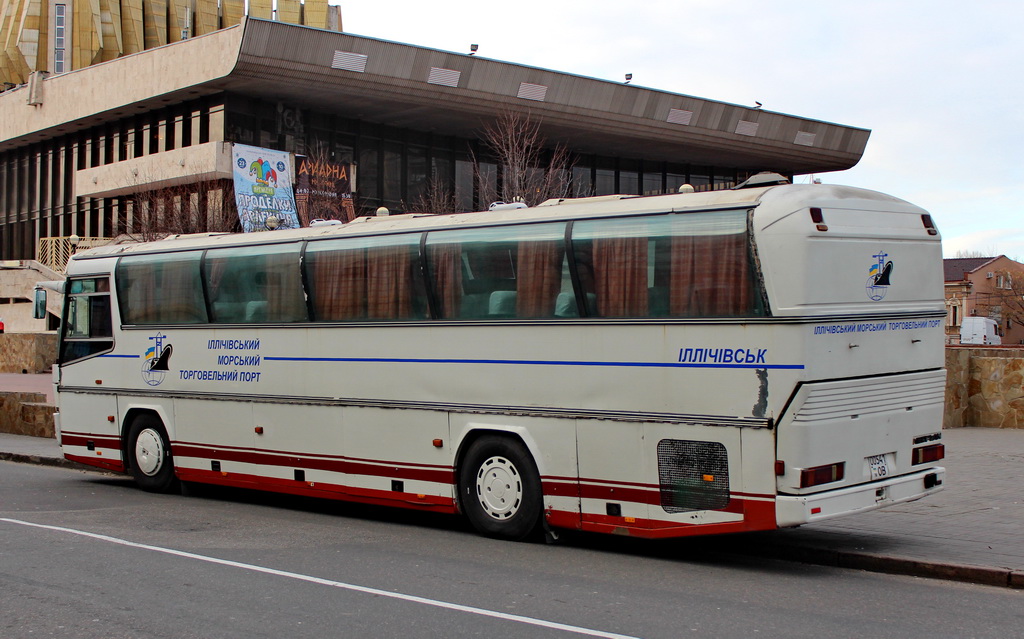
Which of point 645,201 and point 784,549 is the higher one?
point 645,201

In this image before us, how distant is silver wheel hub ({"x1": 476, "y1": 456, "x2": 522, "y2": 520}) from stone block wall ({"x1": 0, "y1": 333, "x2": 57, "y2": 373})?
111 ft

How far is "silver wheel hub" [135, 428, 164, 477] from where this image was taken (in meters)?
14.9

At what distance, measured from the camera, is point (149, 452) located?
14977mm

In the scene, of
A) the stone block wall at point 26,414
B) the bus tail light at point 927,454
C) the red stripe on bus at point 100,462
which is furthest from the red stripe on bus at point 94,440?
the bus tail light at point 927,454

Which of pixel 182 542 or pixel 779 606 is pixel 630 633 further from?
pixel 182 542

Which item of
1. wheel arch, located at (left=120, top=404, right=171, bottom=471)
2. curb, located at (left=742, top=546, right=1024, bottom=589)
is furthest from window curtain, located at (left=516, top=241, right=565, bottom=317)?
wheel arch, located at (left=120, top=404, right=171, bottom=471)

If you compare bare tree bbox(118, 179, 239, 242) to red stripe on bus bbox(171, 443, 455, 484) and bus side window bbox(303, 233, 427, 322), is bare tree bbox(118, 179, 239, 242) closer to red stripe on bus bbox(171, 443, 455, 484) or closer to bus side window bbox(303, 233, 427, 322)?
red stripe on bus bbox(171, 443, 455, 484)

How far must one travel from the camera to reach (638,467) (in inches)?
384

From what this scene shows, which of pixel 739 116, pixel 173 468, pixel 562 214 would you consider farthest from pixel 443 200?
pixel 562 214

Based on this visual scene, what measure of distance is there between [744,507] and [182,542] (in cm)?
551

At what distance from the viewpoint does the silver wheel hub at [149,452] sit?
14873 mm

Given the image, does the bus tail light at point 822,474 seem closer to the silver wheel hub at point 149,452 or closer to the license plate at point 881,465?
the license plate at point 881,465

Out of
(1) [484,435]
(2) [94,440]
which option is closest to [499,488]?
(1) [484,435]

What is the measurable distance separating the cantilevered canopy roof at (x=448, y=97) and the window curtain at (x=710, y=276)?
33.2 metres
